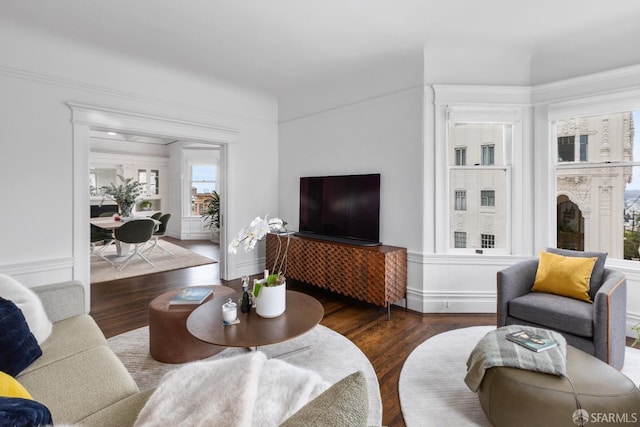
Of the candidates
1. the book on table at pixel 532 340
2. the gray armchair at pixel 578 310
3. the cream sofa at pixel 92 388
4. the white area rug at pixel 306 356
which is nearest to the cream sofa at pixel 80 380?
the cream sofa at pixel 92 388

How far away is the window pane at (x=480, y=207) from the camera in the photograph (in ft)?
11.8

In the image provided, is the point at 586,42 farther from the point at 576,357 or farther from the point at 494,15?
the point at 576,357

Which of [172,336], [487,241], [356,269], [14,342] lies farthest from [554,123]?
[14,342]

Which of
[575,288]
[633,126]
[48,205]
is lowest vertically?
[575,288]

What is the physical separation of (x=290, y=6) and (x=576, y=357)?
322 cm

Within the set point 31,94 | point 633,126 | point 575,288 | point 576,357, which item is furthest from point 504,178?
point 31,94

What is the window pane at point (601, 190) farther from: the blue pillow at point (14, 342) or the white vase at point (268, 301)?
the blue pillow at point (14, 342)

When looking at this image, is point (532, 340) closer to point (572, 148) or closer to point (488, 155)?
point (488, 155)

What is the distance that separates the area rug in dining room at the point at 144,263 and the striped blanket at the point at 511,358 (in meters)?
5.03

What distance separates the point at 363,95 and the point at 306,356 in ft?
10.2

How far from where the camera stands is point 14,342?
5.04ft

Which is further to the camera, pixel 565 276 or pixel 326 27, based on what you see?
pixel 326 27

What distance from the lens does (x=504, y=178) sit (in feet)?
11.8

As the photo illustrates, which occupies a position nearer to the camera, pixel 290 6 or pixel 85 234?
pixel 290 6
